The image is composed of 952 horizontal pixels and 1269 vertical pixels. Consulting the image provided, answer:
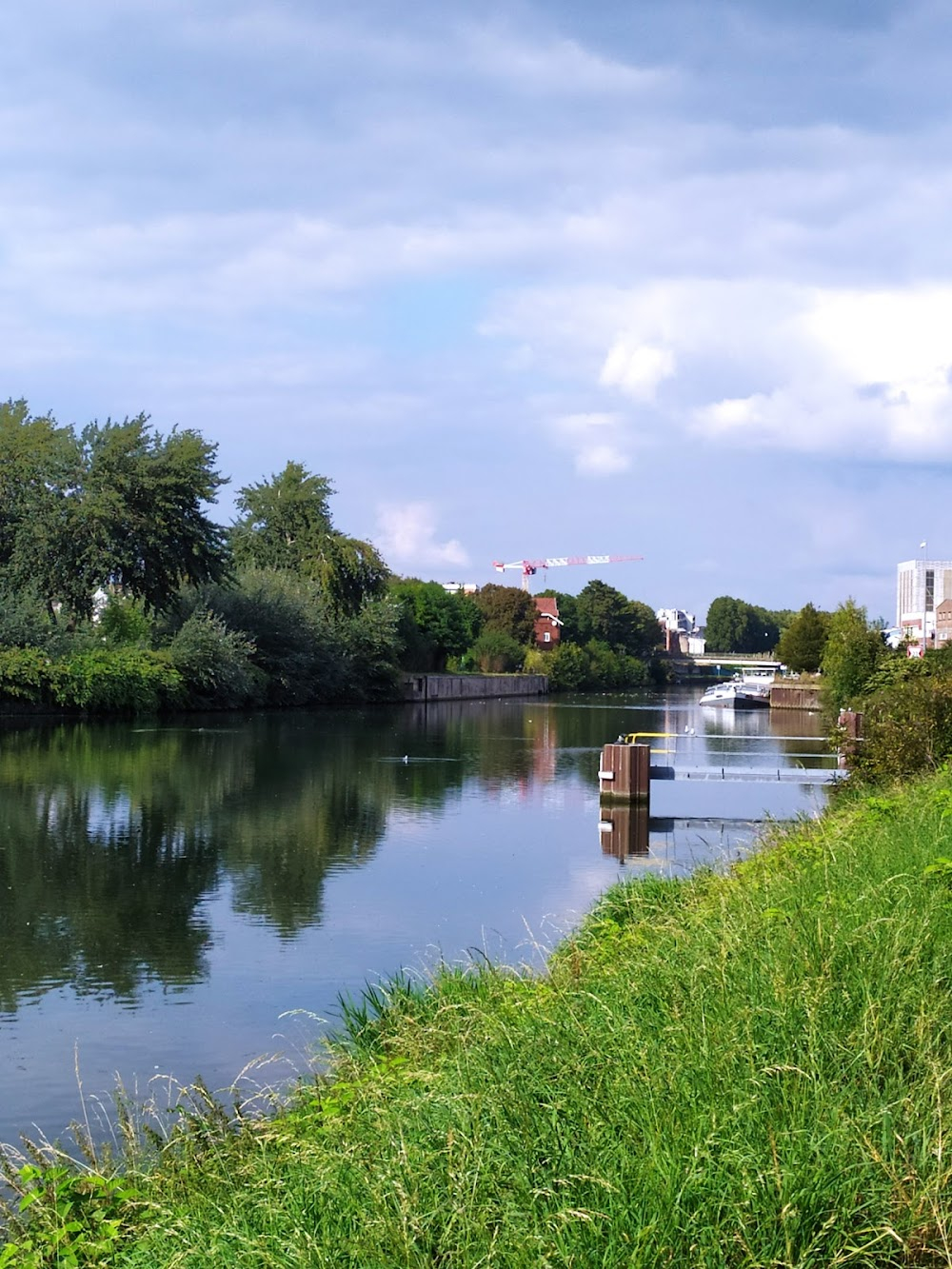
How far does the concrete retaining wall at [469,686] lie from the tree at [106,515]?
2788cm

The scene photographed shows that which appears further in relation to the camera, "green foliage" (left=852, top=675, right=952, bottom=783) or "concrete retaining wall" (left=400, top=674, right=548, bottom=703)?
"concrete retaining wall" (left=400, top=674, right=548, bottom=703)

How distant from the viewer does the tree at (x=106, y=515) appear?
47625 mm

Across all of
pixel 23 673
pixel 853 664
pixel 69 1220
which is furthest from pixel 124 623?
pixel 69 1220

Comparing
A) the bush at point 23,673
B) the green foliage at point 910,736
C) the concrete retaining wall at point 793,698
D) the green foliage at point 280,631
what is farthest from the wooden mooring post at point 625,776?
the concrete retaining wall at point 793,698

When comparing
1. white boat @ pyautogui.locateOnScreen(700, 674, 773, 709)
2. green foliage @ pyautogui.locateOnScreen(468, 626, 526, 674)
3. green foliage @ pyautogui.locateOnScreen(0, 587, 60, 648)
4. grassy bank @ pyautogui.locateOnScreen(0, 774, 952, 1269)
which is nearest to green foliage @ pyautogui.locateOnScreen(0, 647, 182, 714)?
green foliage @ pyautogui.locateOnScreen(0, 587, 60, 648)

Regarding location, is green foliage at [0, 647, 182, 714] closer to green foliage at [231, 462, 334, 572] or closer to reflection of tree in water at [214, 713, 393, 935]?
reflection of tree in water at [214, 713, 393, 935]

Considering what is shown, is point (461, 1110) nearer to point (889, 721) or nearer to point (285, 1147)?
point (285, 1147)

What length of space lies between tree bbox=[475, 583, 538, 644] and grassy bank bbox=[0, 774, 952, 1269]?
108 meters

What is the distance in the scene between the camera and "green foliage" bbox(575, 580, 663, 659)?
136750mm

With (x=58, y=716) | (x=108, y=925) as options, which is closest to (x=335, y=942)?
(x=108, y=925)

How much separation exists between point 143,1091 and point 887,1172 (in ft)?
18.3

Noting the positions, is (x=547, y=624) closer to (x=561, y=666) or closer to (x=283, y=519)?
(x=561, y=666)

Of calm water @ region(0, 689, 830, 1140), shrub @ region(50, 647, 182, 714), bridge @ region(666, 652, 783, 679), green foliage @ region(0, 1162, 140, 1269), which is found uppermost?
bridge @ region(666, 652, 783, 679)

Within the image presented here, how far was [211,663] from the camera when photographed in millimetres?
51531
